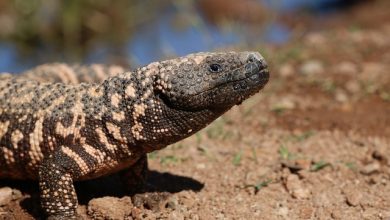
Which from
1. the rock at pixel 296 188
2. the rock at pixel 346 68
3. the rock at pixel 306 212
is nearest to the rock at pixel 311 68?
the rock at pixel 346 68

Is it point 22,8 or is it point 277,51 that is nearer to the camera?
point 277,51

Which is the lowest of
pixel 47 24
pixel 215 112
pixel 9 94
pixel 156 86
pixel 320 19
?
pixel 215 112

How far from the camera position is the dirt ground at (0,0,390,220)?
3.22 metres

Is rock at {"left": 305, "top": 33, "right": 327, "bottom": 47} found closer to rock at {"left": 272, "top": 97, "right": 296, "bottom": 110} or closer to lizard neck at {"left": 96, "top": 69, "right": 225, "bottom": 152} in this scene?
rock at {"left": 272, "top": 97, "right": 296, "bottom": 110}

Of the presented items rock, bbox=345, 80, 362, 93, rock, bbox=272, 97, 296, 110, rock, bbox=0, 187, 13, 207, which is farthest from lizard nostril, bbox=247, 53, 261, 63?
rock, bbox=345, 80, 362, 93

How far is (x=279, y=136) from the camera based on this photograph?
4.23 meters

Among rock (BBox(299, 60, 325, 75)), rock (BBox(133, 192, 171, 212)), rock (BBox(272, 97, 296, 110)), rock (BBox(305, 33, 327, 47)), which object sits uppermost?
rock (BBox(305, 33, 327, 47))

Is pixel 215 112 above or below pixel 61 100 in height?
below

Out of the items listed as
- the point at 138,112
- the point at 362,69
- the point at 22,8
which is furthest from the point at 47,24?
the point at 138,112

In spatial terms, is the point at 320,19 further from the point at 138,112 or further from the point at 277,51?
the point at 138,112

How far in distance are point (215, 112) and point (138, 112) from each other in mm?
376

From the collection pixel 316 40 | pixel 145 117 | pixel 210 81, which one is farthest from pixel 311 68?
pixel 145 117

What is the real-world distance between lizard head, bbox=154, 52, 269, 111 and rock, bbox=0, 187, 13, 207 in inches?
41.9

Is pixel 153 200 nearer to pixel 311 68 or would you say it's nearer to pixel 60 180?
pixel 60 180
